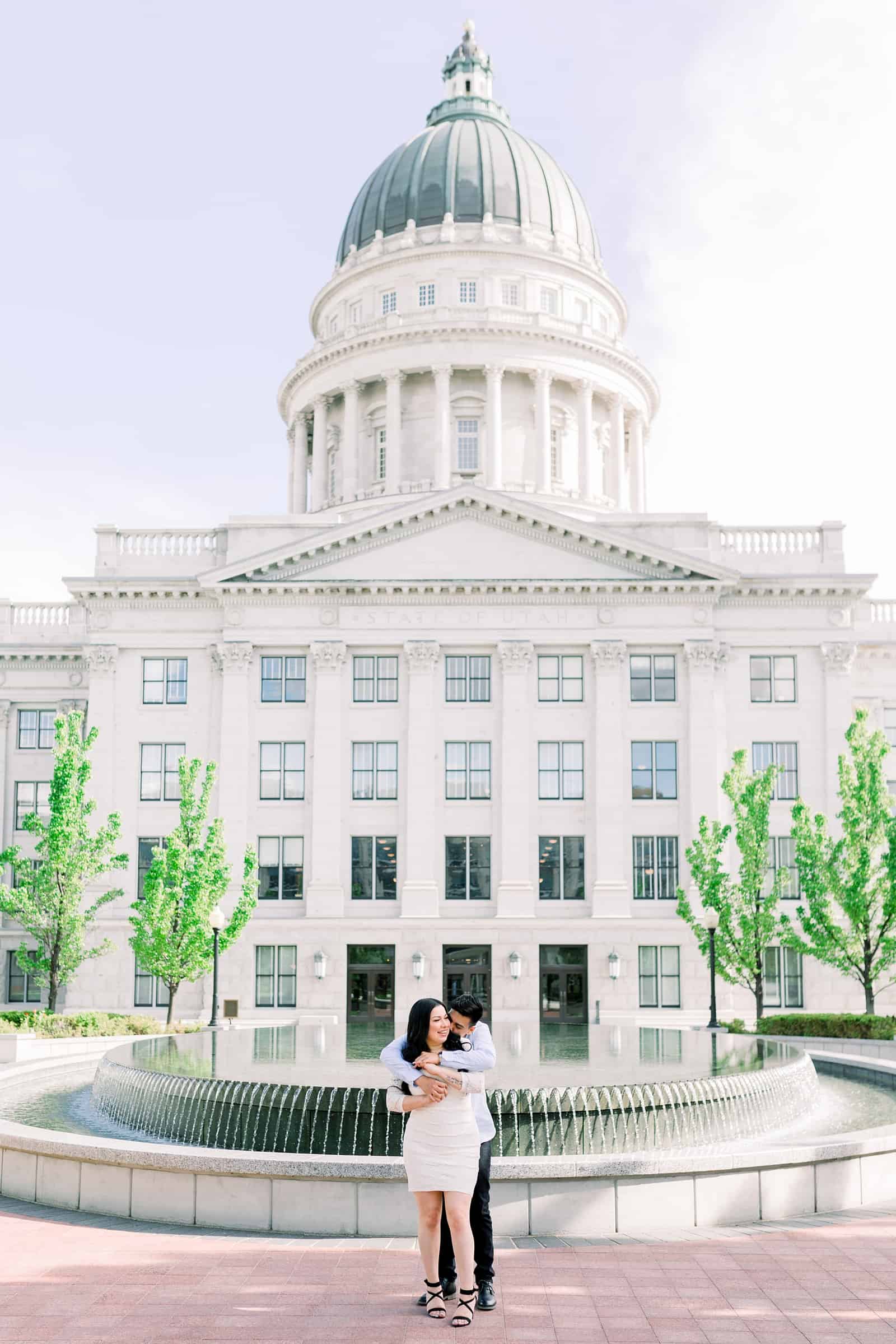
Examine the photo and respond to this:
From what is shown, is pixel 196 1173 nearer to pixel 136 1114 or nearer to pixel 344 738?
pixel 136 1114

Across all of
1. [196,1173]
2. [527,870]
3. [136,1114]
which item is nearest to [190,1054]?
[136,1114]

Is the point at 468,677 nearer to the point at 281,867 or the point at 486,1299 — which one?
the point at 281,867

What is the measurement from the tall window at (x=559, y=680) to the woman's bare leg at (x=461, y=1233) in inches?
1579

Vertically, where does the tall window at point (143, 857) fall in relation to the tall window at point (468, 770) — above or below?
below

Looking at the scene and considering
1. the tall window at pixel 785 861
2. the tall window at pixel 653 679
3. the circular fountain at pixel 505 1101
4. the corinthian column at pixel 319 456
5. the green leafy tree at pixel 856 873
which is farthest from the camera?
the corinthian column at pixel 319 456

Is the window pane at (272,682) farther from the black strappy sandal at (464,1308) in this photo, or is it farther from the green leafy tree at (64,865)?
the black strappy sandal at (464,1308)

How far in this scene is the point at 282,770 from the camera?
162 feet

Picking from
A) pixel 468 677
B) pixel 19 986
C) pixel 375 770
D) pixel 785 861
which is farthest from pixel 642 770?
pixel 19 986

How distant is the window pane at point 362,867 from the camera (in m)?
48.4

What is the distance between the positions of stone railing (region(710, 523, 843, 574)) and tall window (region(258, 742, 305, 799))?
17986 mm

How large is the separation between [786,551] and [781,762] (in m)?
8.44

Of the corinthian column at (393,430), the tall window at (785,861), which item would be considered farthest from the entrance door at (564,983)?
the corinthian column at (393,430)

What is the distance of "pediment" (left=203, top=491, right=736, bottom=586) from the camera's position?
1930 inches

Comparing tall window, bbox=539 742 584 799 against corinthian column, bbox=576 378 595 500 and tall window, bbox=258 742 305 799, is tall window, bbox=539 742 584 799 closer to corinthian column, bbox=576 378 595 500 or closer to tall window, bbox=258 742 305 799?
tall window, bbox=258 742 305 799
